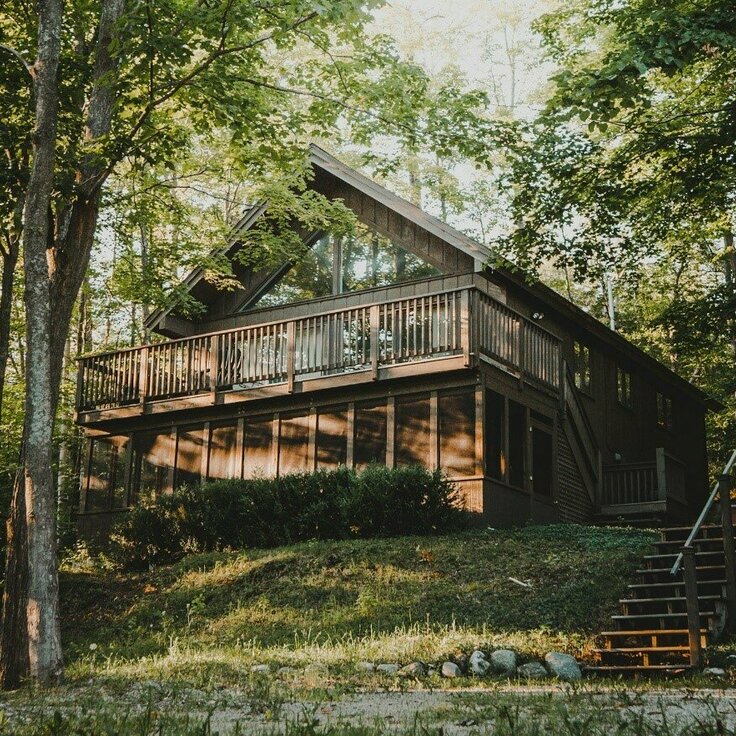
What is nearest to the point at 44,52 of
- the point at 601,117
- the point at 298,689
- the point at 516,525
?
the point at 601,117

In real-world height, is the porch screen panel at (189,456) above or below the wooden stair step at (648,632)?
above

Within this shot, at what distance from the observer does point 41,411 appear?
39.6ft

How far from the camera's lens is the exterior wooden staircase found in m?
11.4

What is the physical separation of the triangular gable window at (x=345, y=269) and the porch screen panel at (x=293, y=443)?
3722mm

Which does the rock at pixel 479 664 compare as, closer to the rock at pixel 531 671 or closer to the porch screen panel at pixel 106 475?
the rock at pixel 531 671

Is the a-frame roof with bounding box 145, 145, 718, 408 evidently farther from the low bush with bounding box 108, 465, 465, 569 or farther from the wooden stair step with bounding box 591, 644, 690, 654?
the wooden stair step with bounding box 591, 644, 690, 654

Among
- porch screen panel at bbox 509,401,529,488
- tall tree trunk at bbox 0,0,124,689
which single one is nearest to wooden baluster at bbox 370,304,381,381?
porch screen panel at bbox 509,401,529,488

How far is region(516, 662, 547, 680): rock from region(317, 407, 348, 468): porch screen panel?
10.6 meters

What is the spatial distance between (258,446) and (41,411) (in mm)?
10750

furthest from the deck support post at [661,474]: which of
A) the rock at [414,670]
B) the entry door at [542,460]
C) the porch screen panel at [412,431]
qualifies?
the rock at [414,670]

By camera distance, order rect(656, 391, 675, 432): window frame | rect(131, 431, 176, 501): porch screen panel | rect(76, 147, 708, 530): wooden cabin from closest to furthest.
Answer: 1. rect(76, 147, 708, 530): wooden cabin
2. rect(131, 431, 176, 501): porch screen panel
3. rect(656, 391, 675, 432): window frame

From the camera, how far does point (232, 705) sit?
326 inches

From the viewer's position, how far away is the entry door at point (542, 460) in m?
21.8

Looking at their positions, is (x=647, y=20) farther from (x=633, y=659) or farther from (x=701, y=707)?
(x=701, y=707)
